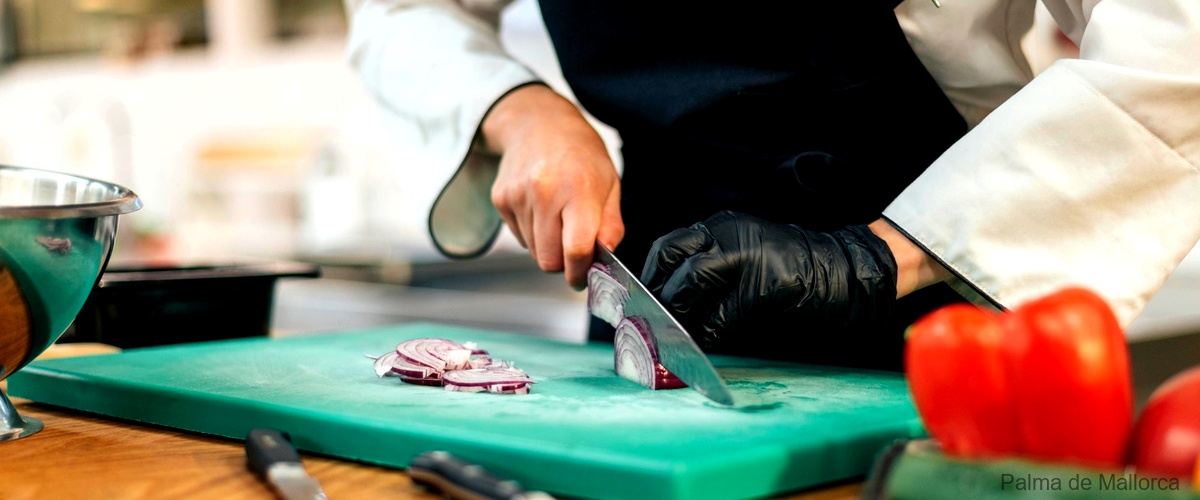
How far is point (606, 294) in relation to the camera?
106 centimetres

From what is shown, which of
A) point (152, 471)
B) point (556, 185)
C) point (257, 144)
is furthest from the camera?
point (257, 144)

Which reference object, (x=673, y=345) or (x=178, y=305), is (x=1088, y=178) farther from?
(x=178, y=305)

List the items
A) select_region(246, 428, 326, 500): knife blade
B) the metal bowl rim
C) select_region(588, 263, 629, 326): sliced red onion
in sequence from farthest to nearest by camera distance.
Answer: select_region(588, 263, 629, 326): sliced red onion
the metal bowl rim
select_region(246, 428, 326, 500): knife blade

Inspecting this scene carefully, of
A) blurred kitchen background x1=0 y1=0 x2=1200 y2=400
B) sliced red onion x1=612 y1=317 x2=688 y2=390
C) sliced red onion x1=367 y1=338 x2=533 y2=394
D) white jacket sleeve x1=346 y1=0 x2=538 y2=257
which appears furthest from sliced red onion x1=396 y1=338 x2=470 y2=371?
blurred kitchen background x1=0 y1=0 x2=1200 y2=400

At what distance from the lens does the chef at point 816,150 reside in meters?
0.91

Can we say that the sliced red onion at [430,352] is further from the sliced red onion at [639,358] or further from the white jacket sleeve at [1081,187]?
the white jacket sleeve at [1081,187]

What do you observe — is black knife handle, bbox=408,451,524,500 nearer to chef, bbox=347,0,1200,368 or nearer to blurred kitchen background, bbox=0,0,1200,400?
chef, bbox=347,0,1200,368

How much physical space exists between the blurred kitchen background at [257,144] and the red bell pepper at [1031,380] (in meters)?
1.99

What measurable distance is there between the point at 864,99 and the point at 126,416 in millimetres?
779

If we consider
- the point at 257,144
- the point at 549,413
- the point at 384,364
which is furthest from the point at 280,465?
the point at 257,144

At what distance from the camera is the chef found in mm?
914

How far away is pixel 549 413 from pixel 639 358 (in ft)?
0.52

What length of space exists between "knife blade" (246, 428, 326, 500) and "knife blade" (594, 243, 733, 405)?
11.7 inches

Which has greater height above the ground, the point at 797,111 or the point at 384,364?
the point at 797,111
